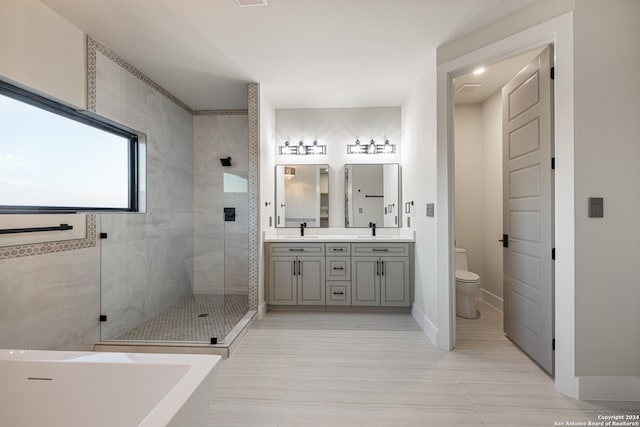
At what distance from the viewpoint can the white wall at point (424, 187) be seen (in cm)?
262

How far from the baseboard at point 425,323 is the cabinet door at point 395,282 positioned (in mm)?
146

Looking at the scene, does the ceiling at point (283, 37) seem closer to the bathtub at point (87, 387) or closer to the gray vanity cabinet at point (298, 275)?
the gray vanity cabinet at point (298, 275)

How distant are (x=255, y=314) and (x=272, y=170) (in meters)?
1.85

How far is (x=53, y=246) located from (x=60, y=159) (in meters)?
0.72

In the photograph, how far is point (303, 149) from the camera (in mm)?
4016

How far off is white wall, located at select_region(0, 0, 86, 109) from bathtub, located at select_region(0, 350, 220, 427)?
1.76 meters

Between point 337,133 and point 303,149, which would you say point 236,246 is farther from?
point 337,133

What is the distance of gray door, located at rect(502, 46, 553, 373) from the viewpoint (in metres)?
2.09

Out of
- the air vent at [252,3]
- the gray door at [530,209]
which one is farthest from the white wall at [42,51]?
the gray door at [530,209]

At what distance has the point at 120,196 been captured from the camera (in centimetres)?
296

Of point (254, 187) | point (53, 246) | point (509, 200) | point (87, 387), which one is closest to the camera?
point (87, 387)

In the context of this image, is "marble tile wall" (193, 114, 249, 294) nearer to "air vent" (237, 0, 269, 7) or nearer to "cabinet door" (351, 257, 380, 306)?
"cabinet door" (351, 257, 380, 306)

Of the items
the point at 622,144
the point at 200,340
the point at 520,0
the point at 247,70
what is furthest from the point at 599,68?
the point at 200,340

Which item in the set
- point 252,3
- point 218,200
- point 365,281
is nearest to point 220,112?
point 218,200
